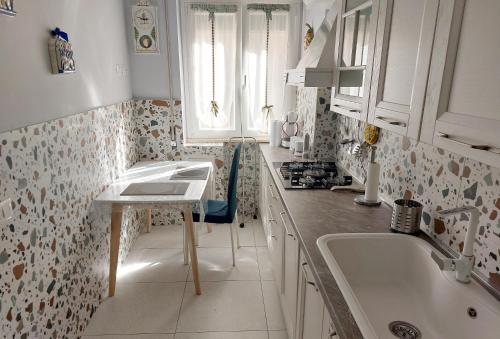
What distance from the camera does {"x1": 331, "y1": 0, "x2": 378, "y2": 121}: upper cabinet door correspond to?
139cm

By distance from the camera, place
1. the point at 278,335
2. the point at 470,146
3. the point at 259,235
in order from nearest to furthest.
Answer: the point at 470,146 < the point at 278,335 < the point at 259,235

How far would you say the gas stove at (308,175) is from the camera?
2070mm

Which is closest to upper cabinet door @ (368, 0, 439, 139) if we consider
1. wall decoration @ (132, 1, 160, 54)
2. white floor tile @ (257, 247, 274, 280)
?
white floor tile @ (257, 247, 274, 280)

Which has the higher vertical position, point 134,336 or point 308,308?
point 308,308

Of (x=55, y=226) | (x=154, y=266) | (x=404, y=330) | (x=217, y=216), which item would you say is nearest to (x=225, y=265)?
(x=217, y=216)

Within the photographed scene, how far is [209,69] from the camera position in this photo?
3.40 meters

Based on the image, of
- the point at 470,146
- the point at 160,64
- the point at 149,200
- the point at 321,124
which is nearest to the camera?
the point at 470,146

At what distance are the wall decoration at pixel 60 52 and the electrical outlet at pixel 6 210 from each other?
78 centimetres

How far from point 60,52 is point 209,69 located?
5.91 feet

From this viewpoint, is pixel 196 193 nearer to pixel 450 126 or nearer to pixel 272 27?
pixel 450 126

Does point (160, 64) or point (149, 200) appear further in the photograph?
point (160, 64)

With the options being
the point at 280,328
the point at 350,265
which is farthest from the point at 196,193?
the point at 350,265

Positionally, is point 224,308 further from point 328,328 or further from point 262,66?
point 262,66

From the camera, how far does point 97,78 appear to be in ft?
7.77
